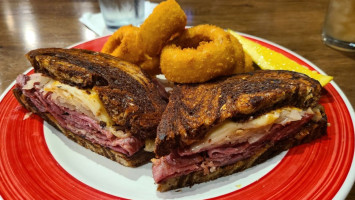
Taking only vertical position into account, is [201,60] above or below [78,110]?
above

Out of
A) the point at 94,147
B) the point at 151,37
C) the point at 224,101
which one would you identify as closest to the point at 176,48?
the point at 151,37

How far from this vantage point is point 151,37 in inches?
78.8

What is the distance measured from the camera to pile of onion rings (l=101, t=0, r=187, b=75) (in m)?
1.99

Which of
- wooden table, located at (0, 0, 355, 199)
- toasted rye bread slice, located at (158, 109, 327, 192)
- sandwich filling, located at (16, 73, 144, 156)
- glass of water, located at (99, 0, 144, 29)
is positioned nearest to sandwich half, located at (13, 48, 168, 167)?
sandwich filling, located at (16, 73, 144, 156)

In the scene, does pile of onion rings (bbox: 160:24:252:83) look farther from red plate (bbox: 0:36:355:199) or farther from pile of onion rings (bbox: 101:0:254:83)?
red plate (bbox: 0:36:355:199)

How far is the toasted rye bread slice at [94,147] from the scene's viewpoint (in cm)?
172

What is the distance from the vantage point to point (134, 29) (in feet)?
7.16

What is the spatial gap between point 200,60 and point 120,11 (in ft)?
5.53

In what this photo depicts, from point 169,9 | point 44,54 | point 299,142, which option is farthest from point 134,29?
point 299,142

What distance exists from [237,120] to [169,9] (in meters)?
0.88

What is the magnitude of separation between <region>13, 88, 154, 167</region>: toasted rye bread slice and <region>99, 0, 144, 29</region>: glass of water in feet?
4.69

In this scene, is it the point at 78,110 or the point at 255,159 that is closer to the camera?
the point at 255,159

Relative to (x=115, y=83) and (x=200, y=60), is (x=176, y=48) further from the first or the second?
(x=115, y=83)

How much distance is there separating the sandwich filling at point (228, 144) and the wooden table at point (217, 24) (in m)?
1.19
